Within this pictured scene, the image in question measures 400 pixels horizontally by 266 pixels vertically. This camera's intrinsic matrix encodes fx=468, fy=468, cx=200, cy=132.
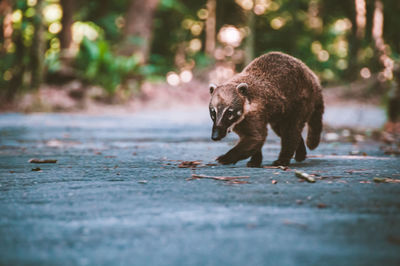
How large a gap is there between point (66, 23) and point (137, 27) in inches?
130

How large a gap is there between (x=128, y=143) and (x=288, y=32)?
2848 cm

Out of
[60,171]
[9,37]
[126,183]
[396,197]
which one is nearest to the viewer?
[396,197]

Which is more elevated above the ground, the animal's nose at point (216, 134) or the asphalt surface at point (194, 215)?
the animal's nose at point (216, 134)

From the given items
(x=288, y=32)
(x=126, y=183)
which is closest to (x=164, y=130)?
(x=126, y=183)

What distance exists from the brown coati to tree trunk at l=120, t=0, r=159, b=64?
632 inches

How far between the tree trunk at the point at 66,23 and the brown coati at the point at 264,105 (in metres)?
17.6

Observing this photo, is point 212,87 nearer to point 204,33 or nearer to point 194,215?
point 194,215

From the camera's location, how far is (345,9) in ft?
98.6

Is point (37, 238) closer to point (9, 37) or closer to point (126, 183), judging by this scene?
point (126, 183)

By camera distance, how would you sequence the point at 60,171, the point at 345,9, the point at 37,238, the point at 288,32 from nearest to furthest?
the point at 37,238, the point at 60,171, the point at 345,9, the point at 288,32

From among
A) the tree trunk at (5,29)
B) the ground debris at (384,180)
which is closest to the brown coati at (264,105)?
the ground debris at (384,180)

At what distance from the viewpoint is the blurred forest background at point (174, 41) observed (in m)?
16.7

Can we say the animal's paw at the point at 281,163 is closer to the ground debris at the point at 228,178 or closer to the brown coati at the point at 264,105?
the brown coati at the point at 264,105

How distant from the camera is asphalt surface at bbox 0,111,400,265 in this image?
2.03 m
